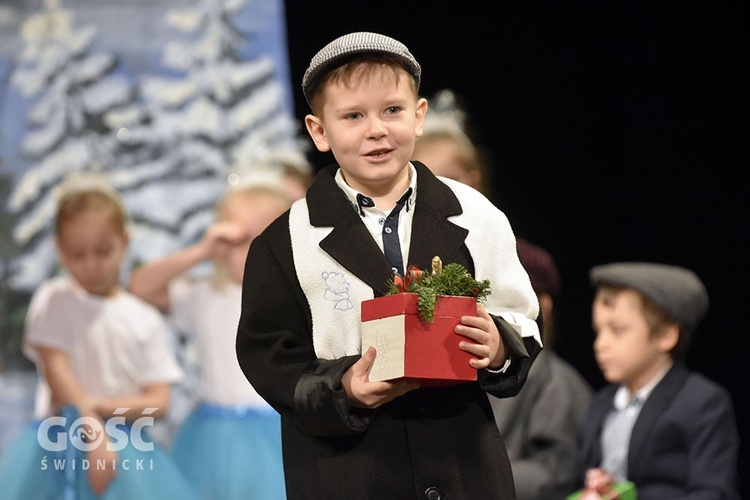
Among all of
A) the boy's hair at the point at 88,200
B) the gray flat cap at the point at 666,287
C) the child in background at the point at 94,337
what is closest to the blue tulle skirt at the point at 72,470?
the child in background at the point at 94,337

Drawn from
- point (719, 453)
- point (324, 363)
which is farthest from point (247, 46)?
point (324, 363)

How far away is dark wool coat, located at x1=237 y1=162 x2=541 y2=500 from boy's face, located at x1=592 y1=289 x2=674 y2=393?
1795 mm

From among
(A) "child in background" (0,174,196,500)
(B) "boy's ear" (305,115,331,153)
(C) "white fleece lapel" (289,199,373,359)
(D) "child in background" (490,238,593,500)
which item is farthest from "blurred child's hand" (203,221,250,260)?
(C) "white fleece lapel" (289,199,373,359)

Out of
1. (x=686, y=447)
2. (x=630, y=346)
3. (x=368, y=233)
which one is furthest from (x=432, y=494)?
(x=630, y=346)

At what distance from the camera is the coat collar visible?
1.78m

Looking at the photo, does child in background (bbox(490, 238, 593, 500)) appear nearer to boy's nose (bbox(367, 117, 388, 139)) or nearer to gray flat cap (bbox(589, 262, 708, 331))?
gray flat cap (bbox(589, 262, 708, 331))

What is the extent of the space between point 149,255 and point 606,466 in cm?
167

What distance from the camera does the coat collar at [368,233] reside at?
1.78 metres

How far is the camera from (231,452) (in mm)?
3631

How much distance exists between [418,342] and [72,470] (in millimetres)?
1457

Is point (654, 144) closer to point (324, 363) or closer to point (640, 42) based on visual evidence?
point (640, 42)

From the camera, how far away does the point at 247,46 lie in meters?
4.00

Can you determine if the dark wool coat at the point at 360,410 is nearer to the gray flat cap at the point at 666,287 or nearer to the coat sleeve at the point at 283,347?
the coat sleeve at the point at 283,347

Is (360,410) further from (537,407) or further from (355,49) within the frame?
(537,407)
